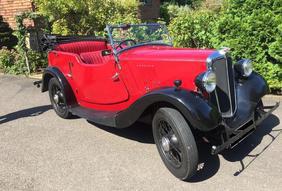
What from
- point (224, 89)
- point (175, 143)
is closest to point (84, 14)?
point (224, 89)

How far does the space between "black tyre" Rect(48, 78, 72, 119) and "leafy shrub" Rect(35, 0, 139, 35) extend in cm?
360

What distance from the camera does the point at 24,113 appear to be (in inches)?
263

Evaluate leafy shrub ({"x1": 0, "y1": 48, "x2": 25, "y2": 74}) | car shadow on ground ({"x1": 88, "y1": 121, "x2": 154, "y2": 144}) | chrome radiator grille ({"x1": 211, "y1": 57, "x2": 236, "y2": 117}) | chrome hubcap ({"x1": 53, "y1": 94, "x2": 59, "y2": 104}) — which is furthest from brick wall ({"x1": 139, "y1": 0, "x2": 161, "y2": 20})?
chrome radiator grille ({"x1": 211, "y1": 57, "x2": 236, "y2": 117})

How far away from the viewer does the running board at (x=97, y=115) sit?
471 cm

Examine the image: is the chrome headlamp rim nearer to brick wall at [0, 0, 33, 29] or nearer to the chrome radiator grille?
the chrome radiator grille

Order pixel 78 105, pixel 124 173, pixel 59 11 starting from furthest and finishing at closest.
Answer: pixel 59 11, pixel 78 105, pixel 124 173

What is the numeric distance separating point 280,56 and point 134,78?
9.80ft

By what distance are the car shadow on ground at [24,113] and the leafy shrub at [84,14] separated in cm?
348

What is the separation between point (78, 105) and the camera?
586cm

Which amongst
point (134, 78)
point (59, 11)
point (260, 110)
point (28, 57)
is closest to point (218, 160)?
point (260, 110)

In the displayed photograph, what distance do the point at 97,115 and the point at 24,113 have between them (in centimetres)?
→ 218

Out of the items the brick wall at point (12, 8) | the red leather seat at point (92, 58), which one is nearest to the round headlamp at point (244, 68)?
the red leather seat at point (92, 58)

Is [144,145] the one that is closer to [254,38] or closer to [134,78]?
[134,78]

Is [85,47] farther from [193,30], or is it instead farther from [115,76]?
[193,30]
